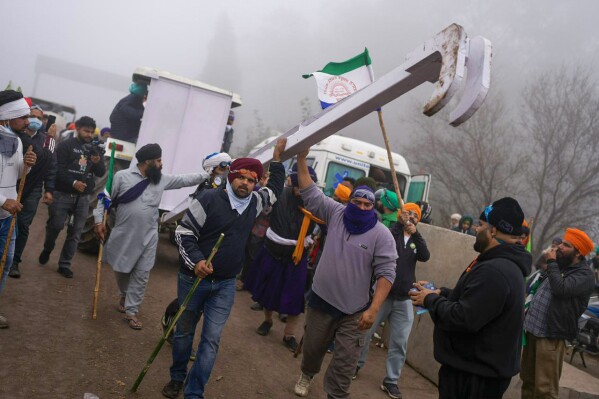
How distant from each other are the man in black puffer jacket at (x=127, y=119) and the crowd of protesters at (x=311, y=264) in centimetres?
167

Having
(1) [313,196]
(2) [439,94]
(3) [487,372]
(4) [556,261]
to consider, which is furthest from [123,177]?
(4) [556,261]

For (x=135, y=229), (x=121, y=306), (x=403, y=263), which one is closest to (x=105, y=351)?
(x=121, y=306)

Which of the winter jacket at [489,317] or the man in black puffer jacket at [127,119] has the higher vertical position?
the man in black puffer jacket at [127,119]

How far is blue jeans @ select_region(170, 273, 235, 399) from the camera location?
149 inches

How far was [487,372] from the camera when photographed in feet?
9.78

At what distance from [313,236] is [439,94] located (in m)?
3.57

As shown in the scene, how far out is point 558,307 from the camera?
4.91m

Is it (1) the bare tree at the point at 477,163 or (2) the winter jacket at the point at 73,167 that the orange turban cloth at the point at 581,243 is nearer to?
(2) the winter jacket at the point at 73,167

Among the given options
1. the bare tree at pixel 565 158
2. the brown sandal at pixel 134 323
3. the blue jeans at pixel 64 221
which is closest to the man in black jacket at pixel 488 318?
the brown sandal at pixel 134 323

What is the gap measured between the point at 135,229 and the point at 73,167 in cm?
186

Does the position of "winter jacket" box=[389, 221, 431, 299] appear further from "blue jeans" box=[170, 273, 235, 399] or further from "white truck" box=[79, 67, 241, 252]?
"white truck" box=[79, 67, 241, 252]

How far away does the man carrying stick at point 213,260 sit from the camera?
3787 mm

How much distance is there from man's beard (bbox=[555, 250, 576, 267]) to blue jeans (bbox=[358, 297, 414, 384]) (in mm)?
1526

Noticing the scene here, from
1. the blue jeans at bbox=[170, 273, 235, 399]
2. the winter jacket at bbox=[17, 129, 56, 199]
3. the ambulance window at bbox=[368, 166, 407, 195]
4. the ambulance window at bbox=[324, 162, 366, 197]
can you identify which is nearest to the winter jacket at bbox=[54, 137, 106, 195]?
the winter jacket at bbox=[17, 129, 56, 199]
